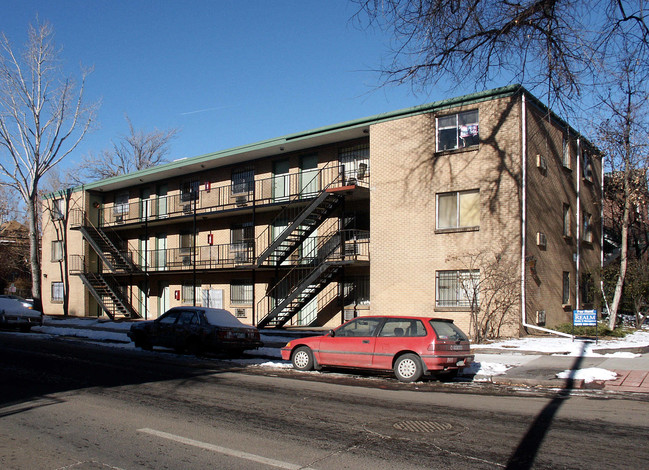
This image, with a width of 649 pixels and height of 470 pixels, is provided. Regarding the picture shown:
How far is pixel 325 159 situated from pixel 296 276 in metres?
5.26

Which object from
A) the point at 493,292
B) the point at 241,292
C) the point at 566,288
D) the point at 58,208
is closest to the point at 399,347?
the point at 493,292

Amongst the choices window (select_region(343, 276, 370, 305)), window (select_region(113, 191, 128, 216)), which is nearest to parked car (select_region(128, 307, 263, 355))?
window (select_region(343, 276, 370, 305))

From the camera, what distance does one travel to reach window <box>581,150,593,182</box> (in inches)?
990

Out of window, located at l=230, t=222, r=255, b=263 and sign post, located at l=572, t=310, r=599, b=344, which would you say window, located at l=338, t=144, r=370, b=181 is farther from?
sign post, located at l=572, t=310, r=599, b=344

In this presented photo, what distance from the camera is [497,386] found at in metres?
11.3

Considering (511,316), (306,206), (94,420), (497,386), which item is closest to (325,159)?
(306,206)

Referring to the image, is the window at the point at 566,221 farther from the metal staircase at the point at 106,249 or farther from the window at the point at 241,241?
the metal staircase at the point at 106,249

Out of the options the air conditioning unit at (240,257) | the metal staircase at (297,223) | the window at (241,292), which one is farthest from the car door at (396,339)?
the window at (241,292)

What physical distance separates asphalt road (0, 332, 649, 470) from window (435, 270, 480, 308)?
7.85 metres

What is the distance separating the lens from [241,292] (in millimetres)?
27297

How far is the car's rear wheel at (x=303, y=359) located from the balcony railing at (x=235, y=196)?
9624 mm

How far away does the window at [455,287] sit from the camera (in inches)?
740

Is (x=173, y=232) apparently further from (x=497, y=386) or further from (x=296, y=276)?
(x=497, y=386)

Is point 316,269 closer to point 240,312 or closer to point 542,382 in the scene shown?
point 240,312
